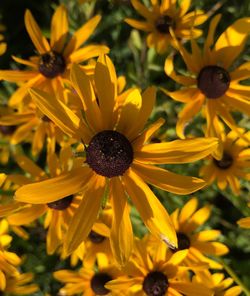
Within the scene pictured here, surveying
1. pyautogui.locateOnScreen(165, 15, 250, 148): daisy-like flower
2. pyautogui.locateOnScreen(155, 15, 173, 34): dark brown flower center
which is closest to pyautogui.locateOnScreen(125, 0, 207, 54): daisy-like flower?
pyautogui.locateOnScreen(155, 15, 173, 34): dark brown flower center

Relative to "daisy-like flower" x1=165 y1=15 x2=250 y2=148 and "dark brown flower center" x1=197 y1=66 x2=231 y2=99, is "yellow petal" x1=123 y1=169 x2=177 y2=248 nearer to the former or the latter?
"daisy-like flower" x1=165 y1=15 x2=250 y2=148

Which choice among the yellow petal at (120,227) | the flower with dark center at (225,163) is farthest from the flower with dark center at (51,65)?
the flower with dark center at (225,163)

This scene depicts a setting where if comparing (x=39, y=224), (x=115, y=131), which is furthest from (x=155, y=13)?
(x=39, y=224)

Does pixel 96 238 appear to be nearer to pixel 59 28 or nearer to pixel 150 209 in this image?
pixel 150 209

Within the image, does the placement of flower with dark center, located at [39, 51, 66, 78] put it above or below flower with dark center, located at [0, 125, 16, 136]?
above

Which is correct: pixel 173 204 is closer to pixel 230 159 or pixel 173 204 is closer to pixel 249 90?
pixel 230 159

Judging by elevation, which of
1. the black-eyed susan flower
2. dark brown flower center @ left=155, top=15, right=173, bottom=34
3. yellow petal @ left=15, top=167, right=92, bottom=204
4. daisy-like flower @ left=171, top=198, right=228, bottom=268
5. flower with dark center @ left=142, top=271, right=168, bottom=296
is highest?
dark brown flower center @ left=155, top=15, right=173, bottom=34

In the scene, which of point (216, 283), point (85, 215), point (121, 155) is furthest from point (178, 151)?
point (216, 283)
